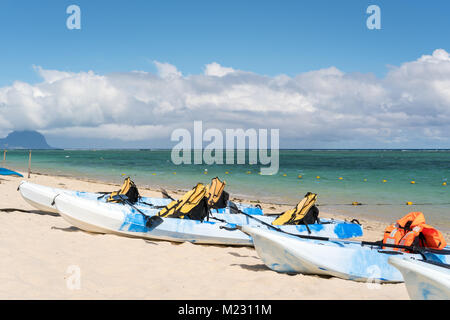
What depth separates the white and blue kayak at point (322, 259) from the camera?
5504 mm

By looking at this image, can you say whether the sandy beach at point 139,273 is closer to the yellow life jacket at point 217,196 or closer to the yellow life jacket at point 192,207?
the yellow life jacket at point 192,207

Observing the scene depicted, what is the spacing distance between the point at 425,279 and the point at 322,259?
6.20 ft

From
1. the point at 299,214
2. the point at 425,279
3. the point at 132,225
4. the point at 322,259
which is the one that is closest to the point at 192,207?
the point at 132,225

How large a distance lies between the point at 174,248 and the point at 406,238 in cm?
453

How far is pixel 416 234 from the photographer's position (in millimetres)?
5699

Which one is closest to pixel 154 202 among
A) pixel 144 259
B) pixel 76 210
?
pixel 76 210

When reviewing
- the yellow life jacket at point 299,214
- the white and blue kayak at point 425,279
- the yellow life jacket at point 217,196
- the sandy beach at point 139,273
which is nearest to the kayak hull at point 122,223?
the sandy beach at point 139,273

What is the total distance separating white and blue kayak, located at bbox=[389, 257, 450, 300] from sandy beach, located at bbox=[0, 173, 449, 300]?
99 centimetres

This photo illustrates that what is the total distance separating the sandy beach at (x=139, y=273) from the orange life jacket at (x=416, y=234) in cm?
80

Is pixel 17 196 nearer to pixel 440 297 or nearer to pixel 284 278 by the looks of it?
pixel 284 278

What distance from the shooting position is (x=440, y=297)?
3.68m

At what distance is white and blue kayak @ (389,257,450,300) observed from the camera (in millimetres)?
3662

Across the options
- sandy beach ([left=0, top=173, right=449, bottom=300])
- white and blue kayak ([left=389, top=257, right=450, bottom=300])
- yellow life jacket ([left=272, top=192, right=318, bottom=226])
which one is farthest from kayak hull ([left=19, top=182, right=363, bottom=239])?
white and blue kayak ([left=389, top=257, right=450, bottom=300])
